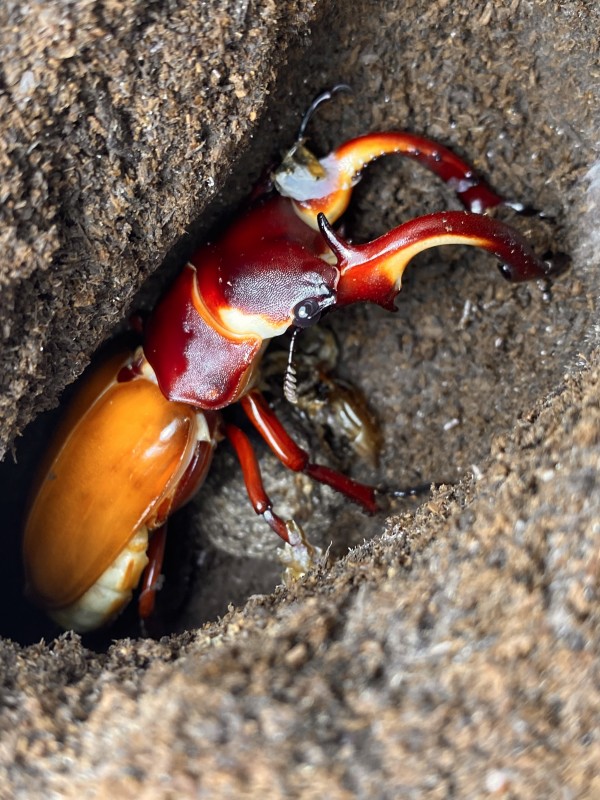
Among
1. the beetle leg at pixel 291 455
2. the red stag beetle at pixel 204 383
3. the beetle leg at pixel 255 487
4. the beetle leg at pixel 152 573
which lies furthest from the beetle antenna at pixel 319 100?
the beetle leg at pixel 152 573

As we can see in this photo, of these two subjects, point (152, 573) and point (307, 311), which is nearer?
point (307, 311)

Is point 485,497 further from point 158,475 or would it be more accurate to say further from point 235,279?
point 158,475

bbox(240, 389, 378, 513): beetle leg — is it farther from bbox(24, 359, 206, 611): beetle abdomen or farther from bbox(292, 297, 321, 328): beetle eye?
bbox(292, 297, 321, 328): beetle eye

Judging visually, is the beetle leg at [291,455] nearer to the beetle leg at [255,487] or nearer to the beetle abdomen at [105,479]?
the beetle leg at [255,487]

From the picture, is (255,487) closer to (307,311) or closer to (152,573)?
(152,573)

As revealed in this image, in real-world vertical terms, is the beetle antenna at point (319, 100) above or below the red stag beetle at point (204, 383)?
above

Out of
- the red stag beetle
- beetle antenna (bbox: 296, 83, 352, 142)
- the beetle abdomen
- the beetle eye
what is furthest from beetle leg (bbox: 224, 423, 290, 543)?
beetle antenna (bbox: 296, 83, 352, 142)

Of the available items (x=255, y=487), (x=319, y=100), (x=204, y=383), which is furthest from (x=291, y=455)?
(x=319, y=100)
